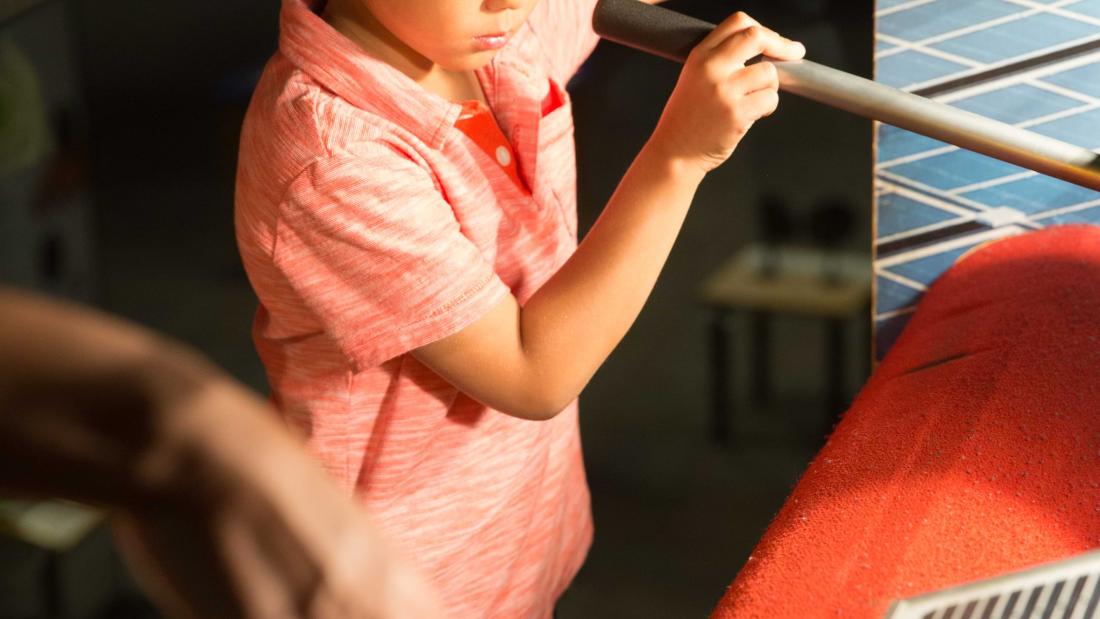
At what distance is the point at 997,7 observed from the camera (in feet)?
2.37

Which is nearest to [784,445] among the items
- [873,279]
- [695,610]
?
[695,610]

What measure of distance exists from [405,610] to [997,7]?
64 cm

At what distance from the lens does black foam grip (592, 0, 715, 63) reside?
562 mm

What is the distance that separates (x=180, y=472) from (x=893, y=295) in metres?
0.68

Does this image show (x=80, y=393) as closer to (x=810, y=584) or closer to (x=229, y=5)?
(x=810, y=584)

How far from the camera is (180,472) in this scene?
177 mm

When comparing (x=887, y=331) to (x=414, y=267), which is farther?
(x=887, y=331)

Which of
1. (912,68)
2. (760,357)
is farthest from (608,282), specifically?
(760,357)

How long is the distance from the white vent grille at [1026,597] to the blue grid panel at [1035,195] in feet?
1.13

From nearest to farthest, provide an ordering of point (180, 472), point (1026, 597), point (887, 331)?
1. point (180, 472)
2. point (1026, 597)
3. point (887, 331)

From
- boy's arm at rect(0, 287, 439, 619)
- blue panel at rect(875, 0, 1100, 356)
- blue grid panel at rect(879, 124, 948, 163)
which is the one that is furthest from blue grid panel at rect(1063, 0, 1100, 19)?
boy's arm at rect(0, 287, 439, 619)

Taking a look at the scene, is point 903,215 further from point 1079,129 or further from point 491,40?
point 491,40

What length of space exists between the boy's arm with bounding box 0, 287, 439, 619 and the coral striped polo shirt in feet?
1.10

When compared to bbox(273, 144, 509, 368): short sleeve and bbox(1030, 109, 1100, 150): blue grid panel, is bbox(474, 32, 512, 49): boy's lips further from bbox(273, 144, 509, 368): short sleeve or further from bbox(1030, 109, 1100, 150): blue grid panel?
bbox(1030, 109, 1100, 150): blue grid panel
